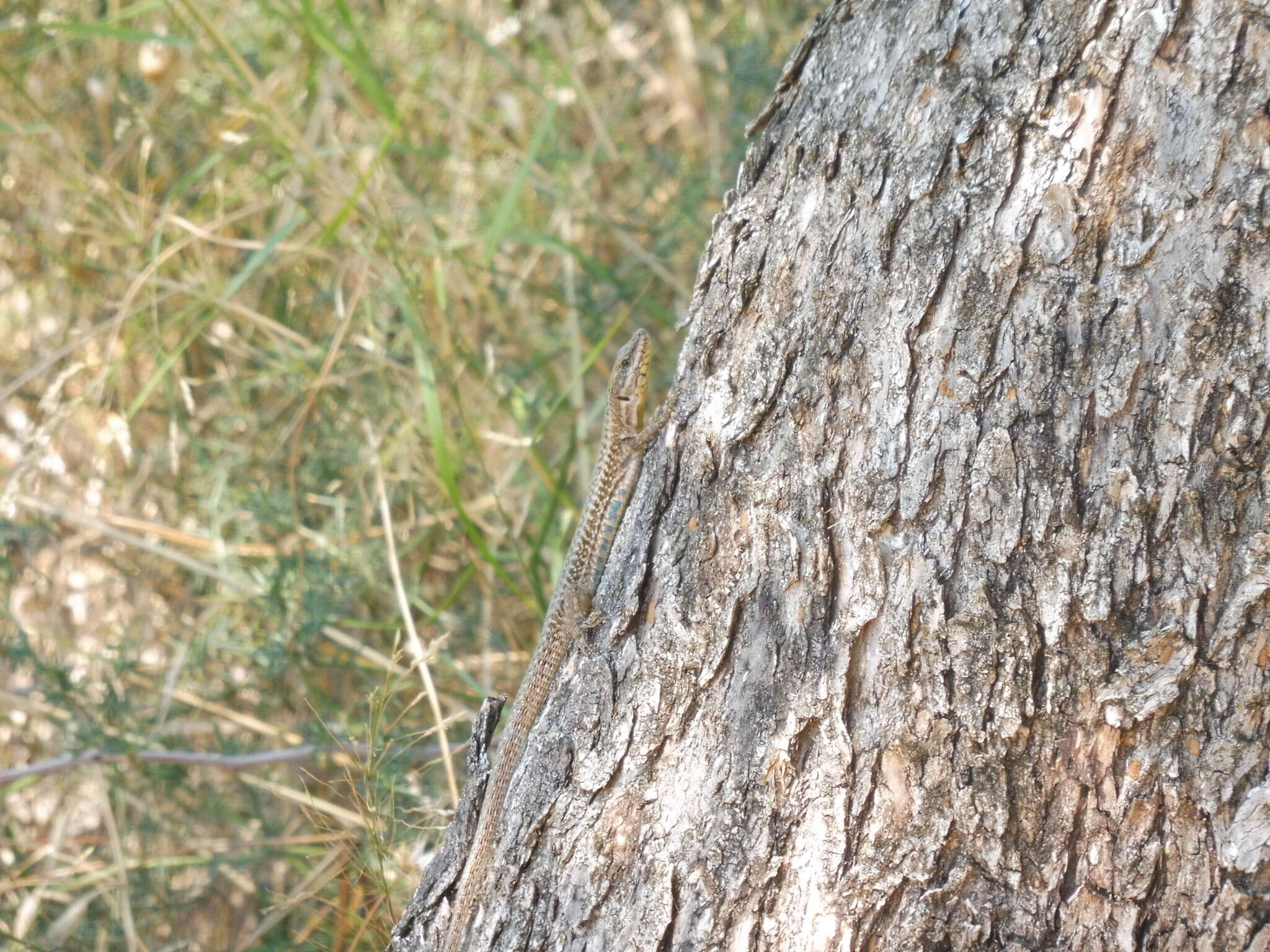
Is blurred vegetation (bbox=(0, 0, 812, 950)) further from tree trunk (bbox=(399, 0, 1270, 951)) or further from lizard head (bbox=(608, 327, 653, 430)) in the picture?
tree trunk (bbox=(399, 0, 1270, 951))

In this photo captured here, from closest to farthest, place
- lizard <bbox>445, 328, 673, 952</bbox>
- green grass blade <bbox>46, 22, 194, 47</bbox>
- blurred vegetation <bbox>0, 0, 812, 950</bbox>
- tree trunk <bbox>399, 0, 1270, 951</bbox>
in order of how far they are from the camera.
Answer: tree trunk <bbox>399, 0, 1270, 951</bbox>
lizard <bbox>445, 328, 673, 952</bbox>
green grass blade <bbox>46, 22, 194, 47</bbox>
blurred vegetation <bbox>0, 0, 812, 950</bbox>

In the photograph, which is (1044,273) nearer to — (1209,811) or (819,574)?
(819,574)

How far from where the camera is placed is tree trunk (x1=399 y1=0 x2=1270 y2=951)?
1286 mm

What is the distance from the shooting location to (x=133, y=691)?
10.9ft

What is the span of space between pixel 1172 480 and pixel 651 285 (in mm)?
2598

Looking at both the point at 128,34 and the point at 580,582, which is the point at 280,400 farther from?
the point at 580,582

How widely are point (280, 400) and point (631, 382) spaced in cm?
179

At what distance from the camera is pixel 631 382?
2.48 metres

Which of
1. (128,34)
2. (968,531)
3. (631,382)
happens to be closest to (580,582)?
(631,382)

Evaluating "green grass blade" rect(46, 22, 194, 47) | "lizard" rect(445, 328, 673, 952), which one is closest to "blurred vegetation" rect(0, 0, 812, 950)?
"green grass blade" rect(46, 22, 194, 47)

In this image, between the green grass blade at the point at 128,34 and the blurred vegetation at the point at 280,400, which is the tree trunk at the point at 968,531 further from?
the green grass blade at the point at 128,34

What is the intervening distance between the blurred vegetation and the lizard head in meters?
0.09

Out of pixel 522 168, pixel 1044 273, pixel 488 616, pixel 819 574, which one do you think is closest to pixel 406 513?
pixel 488 616

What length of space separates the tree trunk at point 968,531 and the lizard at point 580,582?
0.48 ft
